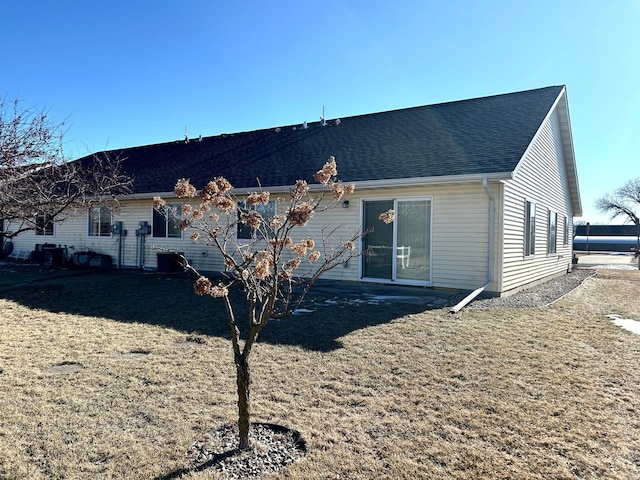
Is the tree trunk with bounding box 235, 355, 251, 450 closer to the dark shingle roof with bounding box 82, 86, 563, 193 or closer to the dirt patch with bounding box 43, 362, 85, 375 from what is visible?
the dirt patch with bounding box 43, 362, 85, 375

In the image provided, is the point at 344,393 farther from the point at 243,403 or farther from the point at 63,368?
the point at 63,368

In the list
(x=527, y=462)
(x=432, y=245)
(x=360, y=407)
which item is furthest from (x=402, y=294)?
(x=527, y=462)

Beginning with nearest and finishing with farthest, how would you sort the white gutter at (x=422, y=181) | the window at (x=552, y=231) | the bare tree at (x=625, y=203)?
1. the white gutter at (x=422, y=181)
2. the window at (x=552, y=231)
3. the bare tree at (x=625, y=203)

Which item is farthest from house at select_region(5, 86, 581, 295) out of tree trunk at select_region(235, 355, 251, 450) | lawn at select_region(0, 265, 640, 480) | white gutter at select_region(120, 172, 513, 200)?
tree trunk at select_region(235, 355, 251, 450)

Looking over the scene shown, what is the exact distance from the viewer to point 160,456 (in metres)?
2.62

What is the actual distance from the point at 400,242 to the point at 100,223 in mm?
10659

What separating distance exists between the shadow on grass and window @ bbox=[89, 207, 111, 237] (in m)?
3.52

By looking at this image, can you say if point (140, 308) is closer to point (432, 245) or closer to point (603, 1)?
point (432, 245)

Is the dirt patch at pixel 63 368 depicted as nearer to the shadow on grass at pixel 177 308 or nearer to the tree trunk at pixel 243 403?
the shadow on grass at pixel 177 308

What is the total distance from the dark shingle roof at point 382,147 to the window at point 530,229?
6.44 ft

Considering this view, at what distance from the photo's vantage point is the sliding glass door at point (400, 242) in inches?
369

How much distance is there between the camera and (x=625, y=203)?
49375 mm

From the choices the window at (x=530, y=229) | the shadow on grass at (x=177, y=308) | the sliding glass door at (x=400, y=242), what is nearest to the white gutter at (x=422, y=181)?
the sliding glass door at (x=400, y=242)

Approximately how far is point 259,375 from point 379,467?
1.81 metres
